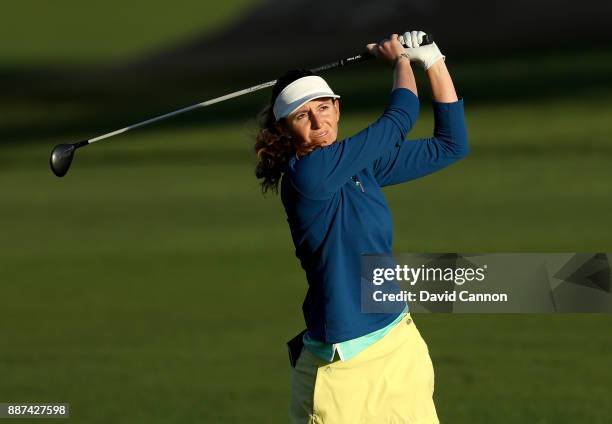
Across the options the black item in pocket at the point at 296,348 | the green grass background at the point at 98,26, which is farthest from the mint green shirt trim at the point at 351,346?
the green grass background at the point at 98,26

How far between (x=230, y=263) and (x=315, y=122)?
10697mm

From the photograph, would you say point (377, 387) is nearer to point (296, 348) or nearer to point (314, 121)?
point (296, 348)

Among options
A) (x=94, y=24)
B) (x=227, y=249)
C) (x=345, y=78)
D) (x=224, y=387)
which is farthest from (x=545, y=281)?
(x=94, y=24)

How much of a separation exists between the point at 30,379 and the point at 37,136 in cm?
2667

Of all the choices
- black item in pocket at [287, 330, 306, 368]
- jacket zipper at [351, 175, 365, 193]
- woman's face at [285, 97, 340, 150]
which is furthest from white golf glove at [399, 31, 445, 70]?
black item in pocket at [287, 330, 306, 368]

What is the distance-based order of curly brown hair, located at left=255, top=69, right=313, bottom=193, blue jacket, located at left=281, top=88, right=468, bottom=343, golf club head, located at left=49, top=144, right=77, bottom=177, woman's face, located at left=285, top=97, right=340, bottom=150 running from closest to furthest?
blue jacket, located at left=281, top=88, right=468, bottom=343 < woman's face, located at left=285, top=97, right=340, bottom=150 < curly brown hair, located at left=255, top=69, right=313, bottom=193 < golf club head, located at left=49, top=144, right=77, bottom=177

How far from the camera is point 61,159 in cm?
763

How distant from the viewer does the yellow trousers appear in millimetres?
5574

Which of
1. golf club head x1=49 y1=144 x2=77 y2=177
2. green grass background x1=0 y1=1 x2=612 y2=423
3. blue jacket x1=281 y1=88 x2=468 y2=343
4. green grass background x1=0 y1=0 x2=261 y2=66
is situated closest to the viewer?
blue jacket x1=281 y1=88 x2=468 y2=343

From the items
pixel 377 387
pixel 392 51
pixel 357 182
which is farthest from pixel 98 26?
pixel 377 387

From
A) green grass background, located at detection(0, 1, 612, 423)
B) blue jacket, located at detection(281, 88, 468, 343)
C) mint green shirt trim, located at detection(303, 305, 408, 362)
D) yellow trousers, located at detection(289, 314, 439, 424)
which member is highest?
green grass background, located at detection(0, 1, 612, 423)

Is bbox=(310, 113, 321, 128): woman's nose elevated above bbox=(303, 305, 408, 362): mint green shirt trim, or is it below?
above

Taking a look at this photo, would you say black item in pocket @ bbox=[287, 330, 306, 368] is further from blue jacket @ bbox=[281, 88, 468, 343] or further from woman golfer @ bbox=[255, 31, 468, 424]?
blue jacket @ bbox=[281, 88, 468, 343]

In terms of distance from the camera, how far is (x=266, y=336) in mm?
12227
